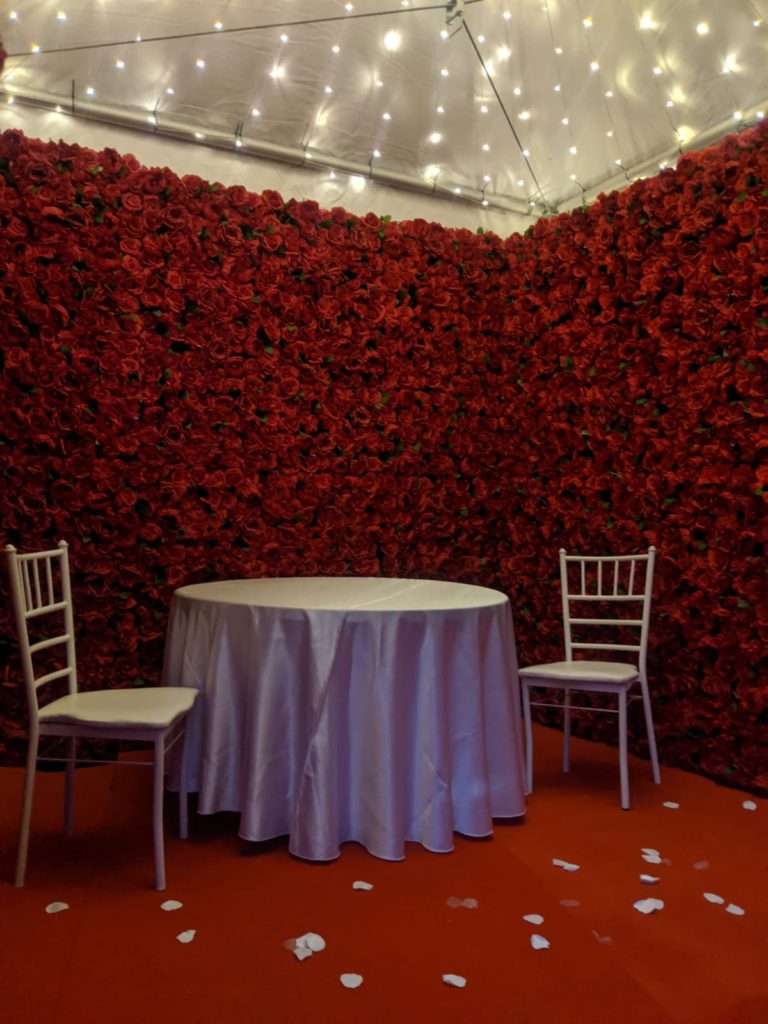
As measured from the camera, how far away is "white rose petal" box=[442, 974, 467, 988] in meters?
1.70

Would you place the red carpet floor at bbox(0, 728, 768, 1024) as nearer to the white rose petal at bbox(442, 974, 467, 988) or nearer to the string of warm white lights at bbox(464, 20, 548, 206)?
the white rose petal at bbox(442, 974, 467, 988)

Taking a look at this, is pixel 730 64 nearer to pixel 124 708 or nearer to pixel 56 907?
pixel 124 708

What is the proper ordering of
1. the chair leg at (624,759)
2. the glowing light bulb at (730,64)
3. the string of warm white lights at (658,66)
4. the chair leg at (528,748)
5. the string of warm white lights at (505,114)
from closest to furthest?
the chair leg at (624,759), the chair leg at (528,748), the glowing light bulb at (730,64), the string of warm white lights at (658,66), the string of warm white lights at (505,114)

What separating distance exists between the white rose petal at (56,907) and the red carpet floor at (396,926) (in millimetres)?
19

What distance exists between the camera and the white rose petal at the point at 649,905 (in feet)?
6.72

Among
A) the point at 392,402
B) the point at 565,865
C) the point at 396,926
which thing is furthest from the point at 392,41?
the point at 396,926

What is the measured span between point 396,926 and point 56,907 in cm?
93

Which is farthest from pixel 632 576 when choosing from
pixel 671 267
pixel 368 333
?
pixel 368 333

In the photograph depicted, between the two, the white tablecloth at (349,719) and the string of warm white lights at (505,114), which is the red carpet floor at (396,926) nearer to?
the white tablecloth at (349,719)

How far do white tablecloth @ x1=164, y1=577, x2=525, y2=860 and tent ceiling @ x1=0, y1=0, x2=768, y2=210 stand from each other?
2.62m

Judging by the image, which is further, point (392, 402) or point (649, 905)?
point (392, 402)

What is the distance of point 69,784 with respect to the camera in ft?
8.00

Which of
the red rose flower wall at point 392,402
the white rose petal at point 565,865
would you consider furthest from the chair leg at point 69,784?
the white rose petal at point 565,865

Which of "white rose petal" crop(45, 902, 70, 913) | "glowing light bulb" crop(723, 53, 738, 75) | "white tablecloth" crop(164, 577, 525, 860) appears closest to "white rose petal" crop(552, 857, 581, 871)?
"white tablecloth" crop(164, 577, 525, 860)
